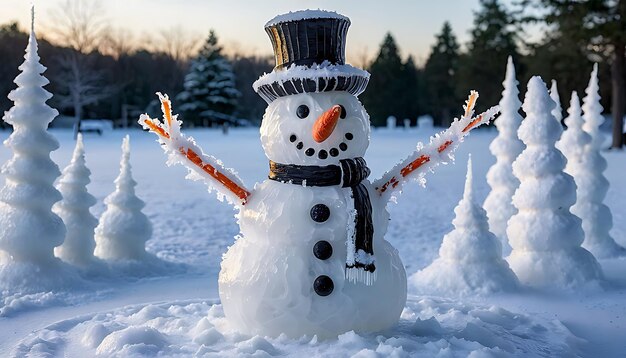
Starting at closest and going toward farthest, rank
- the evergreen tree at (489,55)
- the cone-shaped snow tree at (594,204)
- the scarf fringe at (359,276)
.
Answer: the scarf fringe at (359,276) → the cone-shaped snow tree at (594,204) → the evergreen tree at (489,55)

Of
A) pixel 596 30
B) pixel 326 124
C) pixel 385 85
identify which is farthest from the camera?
pixel 385 85

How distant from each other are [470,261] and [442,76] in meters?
43.2

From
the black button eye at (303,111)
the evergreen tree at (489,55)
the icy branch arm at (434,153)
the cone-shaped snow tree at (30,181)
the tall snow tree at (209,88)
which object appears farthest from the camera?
the tall snow tree at (209,88)

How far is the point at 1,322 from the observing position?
17.8ft

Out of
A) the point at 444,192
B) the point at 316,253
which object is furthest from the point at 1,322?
the point at 444,192

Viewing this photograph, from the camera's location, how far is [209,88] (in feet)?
145

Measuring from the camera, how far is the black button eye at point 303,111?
162 inches

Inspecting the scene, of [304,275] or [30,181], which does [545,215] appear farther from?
[30,181]

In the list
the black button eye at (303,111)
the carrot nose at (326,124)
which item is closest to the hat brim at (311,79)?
the black button eye at (303,111)

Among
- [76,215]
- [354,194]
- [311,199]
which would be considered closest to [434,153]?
[354,194]

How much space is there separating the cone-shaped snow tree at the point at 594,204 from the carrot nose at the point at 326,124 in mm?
6284

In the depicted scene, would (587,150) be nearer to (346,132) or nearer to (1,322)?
(346,132)

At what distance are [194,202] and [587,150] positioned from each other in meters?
8.17

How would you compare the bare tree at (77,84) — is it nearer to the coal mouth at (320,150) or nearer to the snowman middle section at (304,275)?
the snowman middle section at (304,275)
